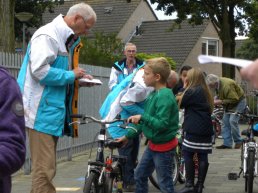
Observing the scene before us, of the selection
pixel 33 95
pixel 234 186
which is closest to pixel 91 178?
pixel 33 95

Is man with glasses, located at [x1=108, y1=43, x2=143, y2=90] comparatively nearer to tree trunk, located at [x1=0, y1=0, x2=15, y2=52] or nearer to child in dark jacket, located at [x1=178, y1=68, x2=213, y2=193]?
child in dark jacket, located at [x1=178, y1=68, x2=213, y2=193]

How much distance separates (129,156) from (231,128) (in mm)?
6547

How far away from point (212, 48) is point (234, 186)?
42.3m

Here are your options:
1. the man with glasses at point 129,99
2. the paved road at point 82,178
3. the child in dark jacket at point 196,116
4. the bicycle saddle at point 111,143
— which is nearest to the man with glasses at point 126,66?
the man with glasses at point 129,99

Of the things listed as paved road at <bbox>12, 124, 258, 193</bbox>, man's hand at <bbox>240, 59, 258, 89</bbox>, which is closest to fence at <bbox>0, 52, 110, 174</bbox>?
paved road at <bbox>12, 124, 258, 193</bbox>

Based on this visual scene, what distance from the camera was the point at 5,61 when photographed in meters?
9.69

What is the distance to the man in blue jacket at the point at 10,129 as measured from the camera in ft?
8.56

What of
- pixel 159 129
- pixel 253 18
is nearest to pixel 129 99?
pixel 159 129

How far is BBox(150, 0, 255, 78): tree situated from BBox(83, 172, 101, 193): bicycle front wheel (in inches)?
840

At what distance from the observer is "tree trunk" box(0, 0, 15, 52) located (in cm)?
1555

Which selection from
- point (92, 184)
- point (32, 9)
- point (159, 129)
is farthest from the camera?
point (32, 9)

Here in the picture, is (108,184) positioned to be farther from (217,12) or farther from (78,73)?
(217,12)

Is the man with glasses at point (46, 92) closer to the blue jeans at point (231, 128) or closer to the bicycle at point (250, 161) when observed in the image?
the bicycle at point (250, 161)

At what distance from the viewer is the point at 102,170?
6.14 meters
